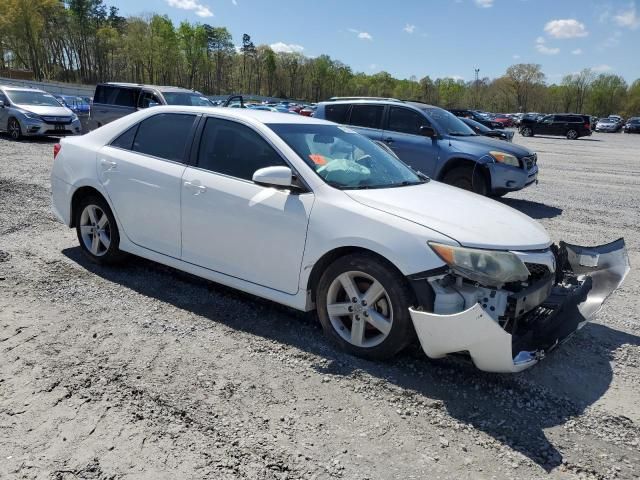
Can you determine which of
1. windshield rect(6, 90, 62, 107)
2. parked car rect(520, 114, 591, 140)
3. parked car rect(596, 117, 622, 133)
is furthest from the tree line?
windshield rect(6, 90, 62, 107)

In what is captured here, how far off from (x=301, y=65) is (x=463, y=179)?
125423 millimetres

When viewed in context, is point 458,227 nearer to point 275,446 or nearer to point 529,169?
point 275,446

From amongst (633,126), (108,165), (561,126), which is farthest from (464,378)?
(633,126)

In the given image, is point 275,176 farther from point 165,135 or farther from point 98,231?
point 98,231

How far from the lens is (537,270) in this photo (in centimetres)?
334

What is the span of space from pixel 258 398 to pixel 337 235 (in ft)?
3.75

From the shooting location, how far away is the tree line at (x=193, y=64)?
86750 mm

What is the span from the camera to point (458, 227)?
3242mm

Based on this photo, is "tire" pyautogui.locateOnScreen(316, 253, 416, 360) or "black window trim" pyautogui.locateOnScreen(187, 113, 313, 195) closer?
"tire" pyautogui.locateOnScreen(316, 253, 416, 360)

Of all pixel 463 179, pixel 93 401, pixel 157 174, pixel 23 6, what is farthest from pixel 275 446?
pixel 23 6

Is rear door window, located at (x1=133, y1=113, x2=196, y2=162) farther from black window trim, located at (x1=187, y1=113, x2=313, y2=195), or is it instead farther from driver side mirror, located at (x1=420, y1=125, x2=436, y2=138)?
driver side mirror, located at (x1=420, y1=125, x2=436, y2=138)

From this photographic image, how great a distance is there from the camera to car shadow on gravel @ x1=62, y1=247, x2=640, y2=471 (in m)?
2.84

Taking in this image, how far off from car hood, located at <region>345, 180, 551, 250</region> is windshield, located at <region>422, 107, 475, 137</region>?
584 cm

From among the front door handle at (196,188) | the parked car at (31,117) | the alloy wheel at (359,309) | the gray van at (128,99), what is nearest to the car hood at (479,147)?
the front door handle at (196,188)
